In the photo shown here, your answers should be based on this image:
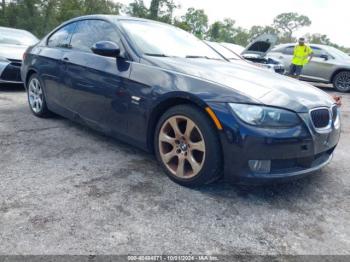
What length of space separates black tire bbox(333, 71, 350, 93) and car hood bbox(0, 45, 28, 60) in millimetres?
8843

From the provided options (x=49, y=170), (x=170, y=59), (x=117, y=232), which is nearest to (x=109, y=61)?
(x=170, y=59)

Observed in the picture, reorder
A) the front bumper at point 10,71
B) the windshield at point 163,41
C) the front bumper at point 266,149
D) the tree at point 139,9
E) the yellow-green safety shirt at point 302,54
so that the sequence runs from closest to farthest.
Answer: the front bumper at point 266,149 < the windshield at point 163,41 < the front bumper at point 10,71 < the yellow-green safety shirt at point 302,54 < the tree at point 139,9

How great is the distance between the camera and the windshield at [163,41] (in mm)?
3227

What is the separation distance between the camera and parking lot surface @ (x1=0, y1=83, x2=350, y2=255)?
2033 mm

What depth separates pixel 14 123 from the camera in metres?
4.33

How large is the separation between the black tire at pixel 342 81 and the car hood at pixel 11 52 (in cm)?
884

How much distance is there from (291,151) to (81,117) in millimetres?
2330

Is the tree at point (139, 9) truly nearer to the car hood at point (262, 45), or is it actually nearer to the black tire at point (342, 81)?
the car hood at point (262, 45)

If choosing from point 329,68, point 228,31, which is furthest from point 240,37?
point 329,68

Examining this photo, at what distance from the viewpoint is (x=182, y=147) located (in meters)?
2.75

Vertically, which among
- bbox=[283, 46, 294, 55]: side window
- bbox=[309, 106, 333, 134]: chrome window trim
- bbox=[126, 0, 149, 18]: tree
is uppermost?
bbox=[126, 0, 149, 18]: tree

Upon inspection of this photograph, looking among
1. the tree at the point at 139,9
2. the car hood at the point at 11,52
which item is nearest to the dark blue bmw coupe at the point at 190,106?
the car hood at the point at 11,52

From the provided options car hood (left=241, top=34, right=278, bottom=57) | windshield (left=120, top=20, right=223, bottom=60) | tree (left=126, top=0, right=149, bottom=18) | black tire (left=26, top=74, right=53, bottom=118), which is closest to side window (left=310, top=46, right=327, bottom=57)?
car hood (left=241, top=34, right=278, bottom=57)

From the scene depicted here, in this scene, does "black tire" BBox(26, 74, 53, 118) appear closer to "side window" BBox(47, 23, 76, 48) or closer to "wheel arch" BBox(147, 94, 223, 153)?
"side window" BBox(47, 23, 76, 48)
